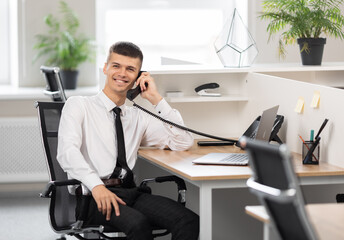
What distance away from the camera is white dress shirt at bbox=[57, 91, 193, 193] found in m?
2.90

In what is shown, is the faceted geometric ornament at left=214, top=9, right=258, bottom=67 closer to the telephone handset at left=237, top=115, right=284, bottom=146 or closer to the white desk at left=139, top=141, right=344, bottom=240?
the telephone handset at left=237, top=115, right=284, bottom=146

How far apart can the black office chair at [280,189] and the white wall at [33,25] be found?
13.4 ft

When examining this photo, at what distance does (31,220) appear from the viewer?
4625 millimetres

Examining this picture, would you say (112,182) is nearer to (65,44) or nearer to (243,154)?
(243,154)

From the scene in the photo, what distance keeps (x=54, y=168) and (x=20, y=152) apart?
235 centimetres

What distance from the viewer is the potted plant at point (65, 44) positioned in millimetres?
5465

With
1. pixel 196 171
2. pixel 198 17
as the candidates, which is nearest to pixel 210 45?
pixel 198 17

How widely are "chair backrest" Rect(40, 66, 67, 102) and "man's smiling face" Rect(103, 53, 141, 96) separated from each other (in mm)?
1178

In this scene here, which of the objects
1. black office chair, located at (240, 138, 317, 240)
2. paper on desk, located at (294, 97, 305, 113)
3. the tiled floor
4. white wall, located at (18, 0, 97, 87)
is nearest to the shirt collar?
paper on desk, located at (294, 97, 305, 113)

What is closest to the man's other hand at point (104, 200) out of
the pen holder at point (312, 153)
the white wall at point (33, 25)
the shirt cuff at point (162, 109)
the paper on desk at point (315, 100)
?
the shirt cuff at point (162, 109)

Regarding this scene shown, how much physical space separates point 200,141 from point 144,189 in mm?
666

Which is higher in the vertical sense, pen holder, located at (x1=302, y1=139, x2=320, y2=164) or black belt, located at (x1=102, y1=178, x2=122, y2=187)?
pen holder, located at (x1=302, y1=139, x2=320, y2=164)

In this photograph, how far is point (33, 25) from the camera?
551 centimetres

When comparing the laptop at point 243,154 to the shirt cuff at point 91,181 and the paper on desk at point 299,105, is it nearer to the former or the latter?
the paper on desk at point 299,105
